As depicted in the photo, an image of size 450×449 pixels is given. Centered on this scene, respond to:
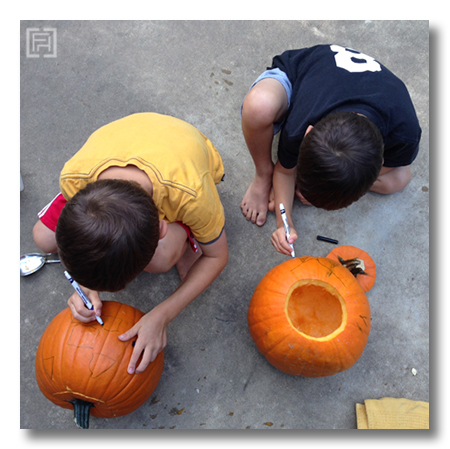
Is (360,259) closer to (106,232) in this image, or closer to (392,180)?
(392,180)

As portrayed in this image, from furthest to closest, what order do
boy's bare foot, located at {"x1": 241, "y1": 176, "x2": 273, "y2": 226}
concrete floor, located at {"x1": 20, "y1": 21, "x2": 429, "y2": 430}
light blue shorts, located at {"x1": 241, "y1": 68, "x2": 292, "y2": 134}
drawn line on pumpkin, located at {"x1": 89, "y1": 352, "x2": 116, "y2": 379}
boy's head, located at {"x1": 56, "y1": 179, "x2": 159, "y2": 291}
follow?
1. boy's bare foot, located at {"x1": 241, "y1": 176, "x2": 273, "y2": 226}
2. concrete floor, located at {"x1": 20, "y1": 21, "x2": 429, "y2": 430}
3. light blue shorts, located at {"x1": 241, "y1": 68, "x2": 292, "y2": 134}
4. drawn line on pumpkin, located at {"x1": 89, "y1": 352, "x2": 116, "y2": 379}
5. boy's head, located at {"x1": 56, "y1": 179, "x2": 159, "y2": 291}

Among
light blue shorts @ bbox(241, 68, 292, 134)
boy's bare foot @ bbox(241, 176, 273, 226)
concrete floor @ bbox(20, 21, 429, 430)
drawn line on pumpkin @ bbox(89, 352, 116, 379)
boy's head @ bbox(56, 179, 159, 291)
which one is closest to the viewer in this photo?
boy's head @ bbox(56, 179, 159, 291)

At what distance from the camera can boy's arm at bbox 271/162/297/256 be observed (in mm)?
1604

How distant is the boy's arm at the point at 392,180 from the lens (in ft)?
5.57

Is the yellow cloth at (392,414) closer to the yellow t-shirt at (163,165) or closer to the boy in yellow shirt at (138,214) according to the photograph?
the boy in yellow shirt at (138,214)

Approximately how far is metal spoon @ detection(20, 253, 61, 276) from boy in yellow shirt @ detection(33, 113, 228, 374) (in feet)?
0.21

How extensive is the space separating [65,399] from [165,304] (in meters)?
0.45

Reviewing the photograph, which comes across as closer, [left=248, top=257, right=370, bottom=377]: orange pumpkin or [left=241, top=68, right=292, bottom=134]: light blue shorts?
[left=248, top=257, right=370, bottom=377]: orange pumpkin

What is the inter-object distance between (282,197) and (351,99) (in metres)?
0.54

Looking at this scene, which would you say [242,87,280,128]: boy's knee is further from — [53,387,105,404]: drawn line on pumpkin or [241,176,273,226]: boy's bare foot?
[53,387,105,404]: drawn line on pumpkin

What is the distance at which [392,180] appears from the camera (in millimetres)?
1728

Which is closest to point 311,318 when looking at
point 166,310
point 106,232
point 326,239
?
point 326,239

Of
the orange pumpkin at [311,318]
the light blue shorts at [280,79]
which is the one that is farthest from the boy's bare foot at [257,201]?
the orange pumpkin at [311,318]

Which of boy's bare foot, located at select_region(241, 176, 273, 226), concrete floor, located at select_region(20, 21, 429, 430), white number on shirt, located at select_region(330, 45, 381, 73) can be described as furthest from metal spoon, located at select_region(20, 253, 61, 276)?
white number on shirt, located at select_region(330, 45, 381, 73)
